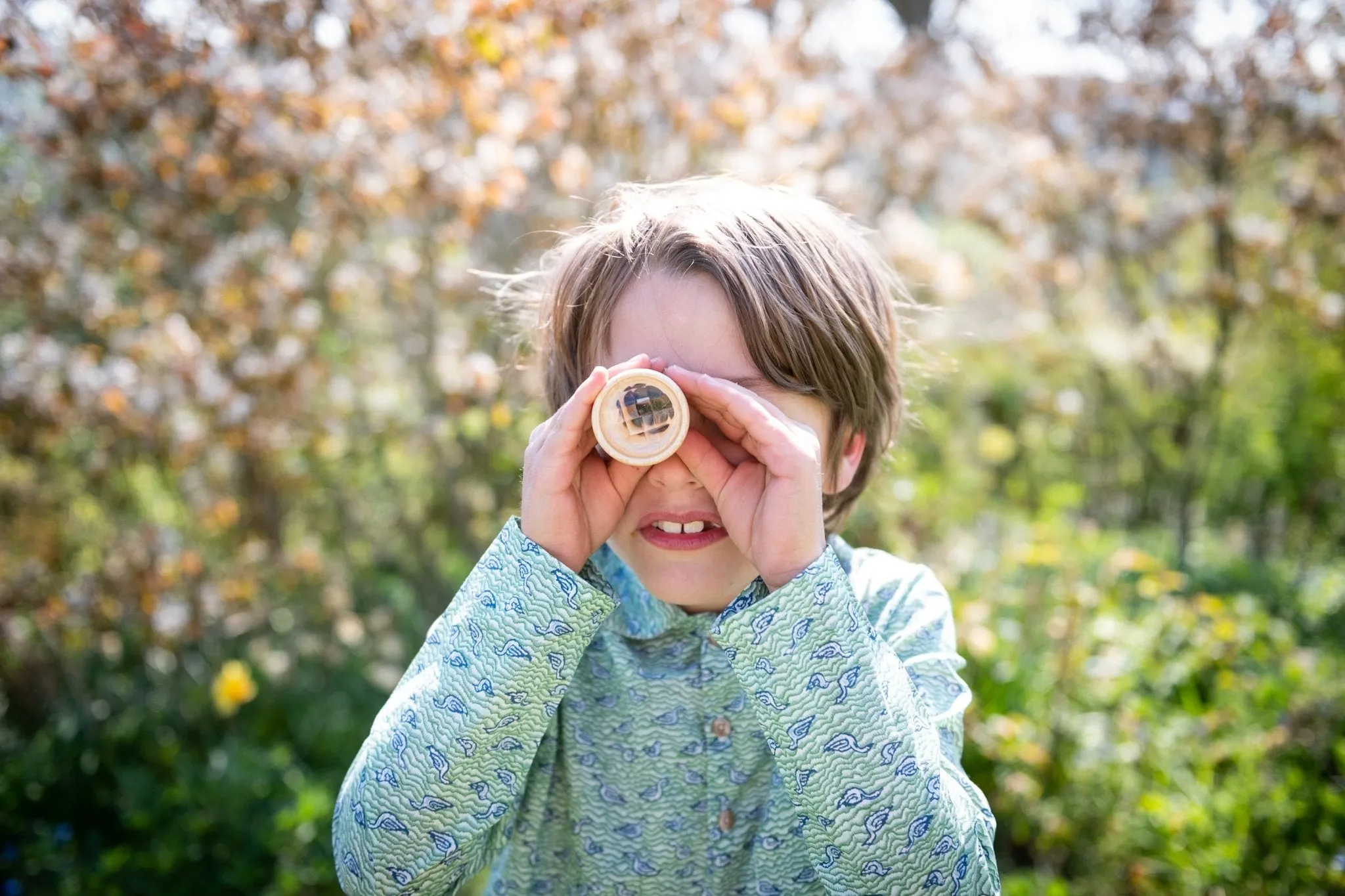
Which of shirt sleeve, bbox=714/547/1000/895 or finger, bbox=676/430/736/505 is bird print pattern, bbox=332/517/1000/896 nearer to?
shirt sleeve, bbox=714/547/1000/895

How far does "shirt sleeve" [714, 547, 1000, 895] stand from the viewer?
127cm

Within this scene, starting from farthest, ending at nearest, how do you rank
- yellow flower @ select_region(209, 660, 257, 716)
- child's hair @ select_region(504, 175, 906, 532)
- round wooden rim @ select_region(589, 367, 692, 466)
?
yellow flower @ select_region(209, 660, 257, 716) < child's hair @ select_region(504, 175, 906, 532) < round wooden rim @ select_region(589, 367, 692, 466)

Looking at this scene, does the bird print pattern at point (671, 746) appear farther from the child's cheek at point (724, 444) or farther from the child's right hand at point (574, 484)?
the child's cheek at point (724, 444)

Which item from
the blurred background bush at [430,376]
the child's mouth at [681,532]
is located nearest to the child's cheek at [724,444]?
the child's mouth at [681,532]

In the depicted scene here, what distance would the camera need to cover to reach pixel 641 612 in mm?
1585

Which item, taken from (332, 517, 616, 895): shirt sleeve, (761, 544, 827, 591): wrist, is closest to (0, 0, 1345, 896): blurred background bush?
(761, 544, 827, 591): wrist

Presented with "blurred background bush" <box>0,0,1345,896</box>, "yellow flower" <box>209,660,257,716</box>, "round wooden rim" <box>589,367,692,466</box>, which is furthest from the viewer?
"yellow flower" <box>209,660,257,716</box>

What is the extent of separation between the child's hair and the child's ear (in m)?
0.02

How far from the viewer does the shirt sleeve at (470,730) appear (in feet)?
4.39

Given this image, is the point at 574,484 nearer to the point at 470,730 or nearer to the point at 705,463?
the point at 705,463

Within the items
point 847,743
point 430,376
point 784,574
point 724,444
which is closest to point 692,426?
point 724,444

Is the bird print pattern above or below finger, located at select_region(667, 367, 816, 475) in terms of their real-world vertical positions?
below

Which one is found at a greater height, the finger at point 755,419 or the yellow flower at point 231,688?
the finger at point 755,419

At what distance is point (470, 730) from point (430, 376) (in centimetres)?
241
